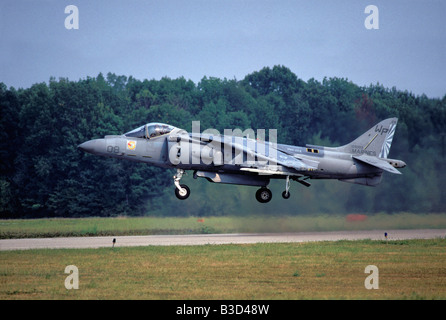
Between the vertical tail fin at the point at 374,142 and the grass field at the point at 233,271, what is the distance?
13.9 feet

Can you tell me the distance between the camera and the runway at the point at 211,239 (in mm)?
31184

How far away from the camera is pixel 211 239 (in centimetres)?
3347

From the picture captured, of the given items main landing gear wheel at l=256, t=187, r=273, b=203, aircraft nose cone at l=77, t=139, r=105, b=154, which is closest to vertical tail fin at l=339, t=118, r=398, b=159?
main landing gear wheel at l=256, t=187, r=273, b=203

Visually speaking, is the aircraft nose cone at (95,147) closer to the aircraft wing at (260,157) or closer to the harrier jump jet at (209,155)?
the harrier jump jet at (209,155)

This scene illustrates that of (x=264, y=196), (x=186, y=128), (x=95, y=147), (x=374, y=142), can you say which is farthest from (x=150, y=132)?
(x=186, y=128)

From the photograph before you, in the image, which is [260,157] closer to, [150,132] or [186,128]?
[150,132]

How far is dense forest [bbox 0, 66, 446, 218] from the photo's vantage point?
37.3 metres

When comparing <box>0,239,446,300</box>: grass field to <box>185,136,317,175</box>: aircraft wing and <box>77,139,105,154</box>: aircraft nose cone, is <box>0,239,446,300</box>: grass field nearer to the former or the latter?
<box>185,136,317,175</box>: aircraft wing

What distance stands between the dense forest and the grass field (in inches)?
250

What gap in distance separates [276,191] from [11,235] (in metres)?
14.7
